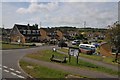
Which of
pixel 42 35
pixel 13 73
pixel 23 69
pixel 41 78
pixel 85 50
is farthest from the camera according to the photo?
pixel 42 35

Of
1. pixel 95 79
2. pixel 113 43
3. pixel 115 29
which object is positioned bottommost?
pixel 95 79

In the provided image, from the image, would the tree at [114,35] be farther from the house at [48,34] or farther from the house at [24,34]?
the house at [48,34]

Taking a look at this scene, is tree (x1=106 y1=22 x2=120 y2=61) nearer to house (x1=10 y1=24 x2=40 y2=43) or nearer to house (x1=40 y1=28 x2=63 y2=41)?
house (x1=10 y1=24 x2=40 y2=43)

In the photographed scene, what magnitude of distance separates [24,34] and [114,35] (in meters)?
47.1

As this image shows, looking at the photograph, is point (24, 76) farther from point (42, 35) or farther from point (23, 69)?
point (42, 35)

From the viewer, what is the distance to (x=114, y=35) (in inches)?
1171

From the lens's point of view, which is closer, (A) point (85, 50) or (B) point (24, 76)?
(B) point (24, 76)

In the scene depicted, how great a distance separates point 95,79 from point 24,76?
5739 mm

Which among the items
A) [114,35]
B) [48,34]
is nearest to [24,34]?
[48,34]

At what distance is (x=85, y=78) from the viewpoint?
18031 mm

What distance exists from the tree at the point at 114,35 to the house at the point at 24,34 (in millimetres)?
43659

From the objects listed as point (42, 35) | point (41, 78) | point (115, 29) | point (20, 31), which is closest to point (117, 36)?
point (115, 29)

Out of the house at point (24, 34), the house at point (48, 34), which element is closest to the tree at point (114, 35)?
the house at point (24, 34)

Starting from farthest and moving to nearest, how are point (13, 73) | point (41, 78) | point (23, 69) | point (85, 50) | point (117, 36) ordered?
point (85, 50) < point (117, 36) < point (23, 69) < point (13, 73) < point (41, 78)
